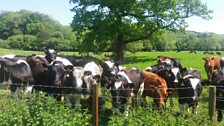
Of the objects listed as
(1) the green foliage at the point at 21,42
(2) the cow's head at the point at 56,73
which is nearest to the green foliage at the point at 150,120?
(2) the cow's head at the point at 56,73

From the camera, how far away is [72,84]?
14164 millimetres

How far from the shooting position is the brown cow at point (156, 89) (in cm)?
1388

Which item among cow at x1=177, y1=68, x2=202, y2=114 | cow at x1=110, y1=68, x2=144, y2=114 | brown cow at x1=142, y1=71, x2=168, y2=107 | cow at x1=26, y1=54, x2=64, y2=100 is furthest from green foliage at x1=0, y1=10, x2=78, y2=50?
cow at x1=177, y1=68, x2=202, y2=114

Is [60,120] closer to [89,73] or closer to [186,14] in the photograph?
[89,73]

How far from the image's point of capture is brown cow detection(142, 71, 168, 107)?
13875 millimetres

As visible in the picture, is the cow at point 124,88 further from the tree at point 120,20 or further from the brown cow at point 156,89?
the tree at point 120,20

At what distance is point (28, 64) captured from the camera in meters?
16.1

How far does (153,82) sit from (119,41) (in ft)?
82.9

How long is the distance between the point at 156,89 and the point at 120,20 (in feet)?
82.8

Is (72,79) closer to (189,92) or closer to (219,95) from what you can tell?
(189,92)

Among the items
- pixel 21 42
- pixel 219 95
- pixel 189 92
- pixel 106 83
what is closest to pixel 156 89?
pixel 189 92

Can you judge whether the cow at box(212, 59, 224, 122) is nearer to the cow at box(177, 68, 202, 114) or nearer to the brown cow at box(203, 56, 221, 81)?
the cow at box(177, 68, 202, 114)

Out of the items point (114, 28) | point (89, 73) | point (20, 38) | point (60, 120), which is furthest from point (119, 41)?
point (20, 38)

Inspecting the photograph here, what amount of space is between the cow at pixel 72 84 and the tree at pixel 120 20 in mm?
22896
